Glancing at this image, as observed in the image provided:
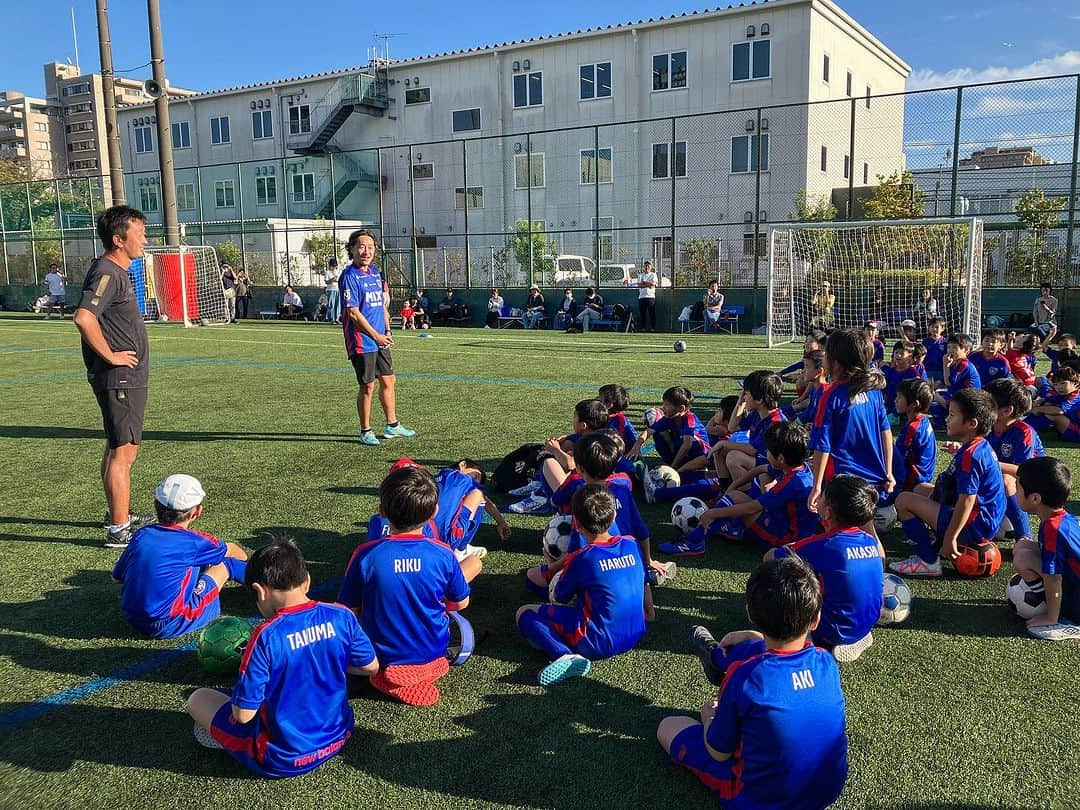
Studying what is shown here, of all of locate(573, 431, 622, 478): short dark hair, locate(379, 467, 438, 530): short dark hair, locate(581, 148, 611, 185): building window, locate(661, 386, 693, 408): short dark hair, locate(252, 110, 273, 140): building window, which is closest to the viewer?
locate(379, 467, 438, 530): short dark hair

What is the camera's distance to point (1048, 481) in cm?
397

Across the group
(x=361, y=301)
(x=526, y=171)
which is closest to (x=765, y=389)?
(x=361, y=301)

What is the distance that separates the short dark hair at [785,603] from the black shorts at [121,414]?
438 centimetres

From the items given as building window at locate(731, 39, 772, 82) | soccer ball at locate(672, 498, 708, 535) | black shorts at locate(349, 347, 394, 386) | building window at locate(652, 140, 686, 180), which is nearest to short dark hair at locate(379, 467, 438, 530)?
soccer ball at locate(672, 498, 708, 535)

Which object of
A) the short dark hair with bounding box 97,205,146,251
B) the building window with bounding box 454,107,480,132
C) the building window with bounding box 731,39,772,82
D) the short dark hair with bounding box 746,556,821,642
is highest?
the building window with bounding box 731,39,772,82

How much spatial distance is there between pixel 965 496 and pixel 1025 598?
2.09 feet

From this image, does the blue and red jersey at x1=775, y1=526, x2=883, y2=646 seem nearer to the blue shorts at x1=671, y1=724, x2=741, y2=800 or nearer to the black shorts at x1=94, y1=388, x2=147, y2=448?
the blue shorts at x1=671, y1=724, x2=741, y2=800

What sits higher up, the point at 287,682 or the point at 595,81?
the point at 595,81

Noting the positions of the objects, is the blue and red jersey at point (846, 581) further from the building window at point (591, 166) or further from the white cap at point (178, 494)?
the building window at point (591, 166)

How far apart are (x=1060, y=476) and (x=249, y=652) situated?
12.4 ft

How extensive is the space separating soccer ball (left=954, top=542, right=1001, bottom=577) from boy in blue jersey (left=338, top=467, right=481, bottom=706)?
3.05m

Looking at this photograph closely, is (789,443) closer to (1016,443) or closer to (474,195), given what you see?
(1016,443)

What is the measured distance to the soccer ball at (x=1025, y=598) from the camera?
4098mm

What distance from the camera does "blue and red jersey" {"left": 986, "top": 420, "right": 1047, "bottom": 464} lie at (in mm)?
5516
